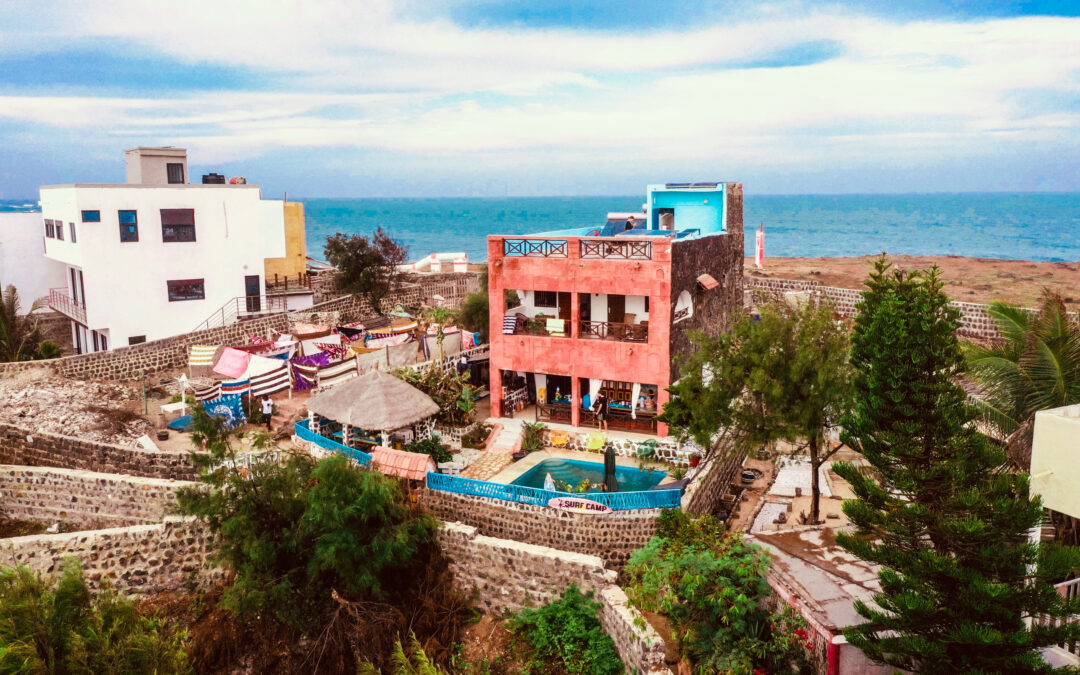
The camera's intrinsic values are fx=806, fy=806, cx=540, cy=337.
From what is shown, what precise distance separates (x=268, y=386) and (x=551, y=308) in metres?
9.44

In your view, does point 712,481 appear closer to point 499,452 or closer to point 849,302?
point 499,452

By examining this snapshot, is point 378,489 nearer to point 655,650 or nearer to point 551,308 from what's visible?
point 655,650

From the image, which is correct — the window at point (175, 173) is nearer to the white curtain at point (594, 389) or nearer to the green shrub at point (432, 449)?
the green shrub at point (432, 449)

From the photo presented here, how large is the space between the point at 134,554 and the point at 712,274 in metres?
18.1

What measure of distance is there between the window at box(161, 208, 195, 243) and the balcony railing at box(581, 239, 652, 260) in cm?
1828

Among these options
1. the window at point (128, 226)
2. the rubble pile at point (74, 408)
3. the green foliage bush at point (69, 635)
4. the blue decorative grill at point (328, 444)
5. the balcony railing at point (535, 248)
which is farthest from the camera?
the window at point (128, 226)

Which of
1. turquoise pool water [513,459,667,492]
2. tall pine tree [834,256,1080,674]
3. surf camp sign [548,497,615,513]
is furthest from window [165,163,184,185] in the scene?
tall pine tree [834,256,1080,674]

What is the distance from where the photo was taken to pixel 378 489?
1672 centimetres

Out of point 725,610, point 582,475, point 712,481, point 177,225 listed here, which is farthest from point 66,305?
point 725,610

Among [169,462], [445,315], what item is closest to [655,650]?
[169,462]

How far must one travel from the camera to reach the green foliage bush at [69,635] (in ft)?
36.7

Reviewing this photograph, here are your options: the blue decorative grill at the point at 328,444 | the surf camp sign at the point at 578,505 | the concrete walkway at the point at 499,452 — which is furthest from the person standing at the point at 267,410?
the surf camp sign at the point at 578,505

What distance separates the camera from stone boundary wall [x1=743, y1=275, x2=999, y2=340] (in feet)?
121

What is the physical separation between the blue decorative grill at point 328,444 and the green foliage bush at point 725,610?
7.81 m
